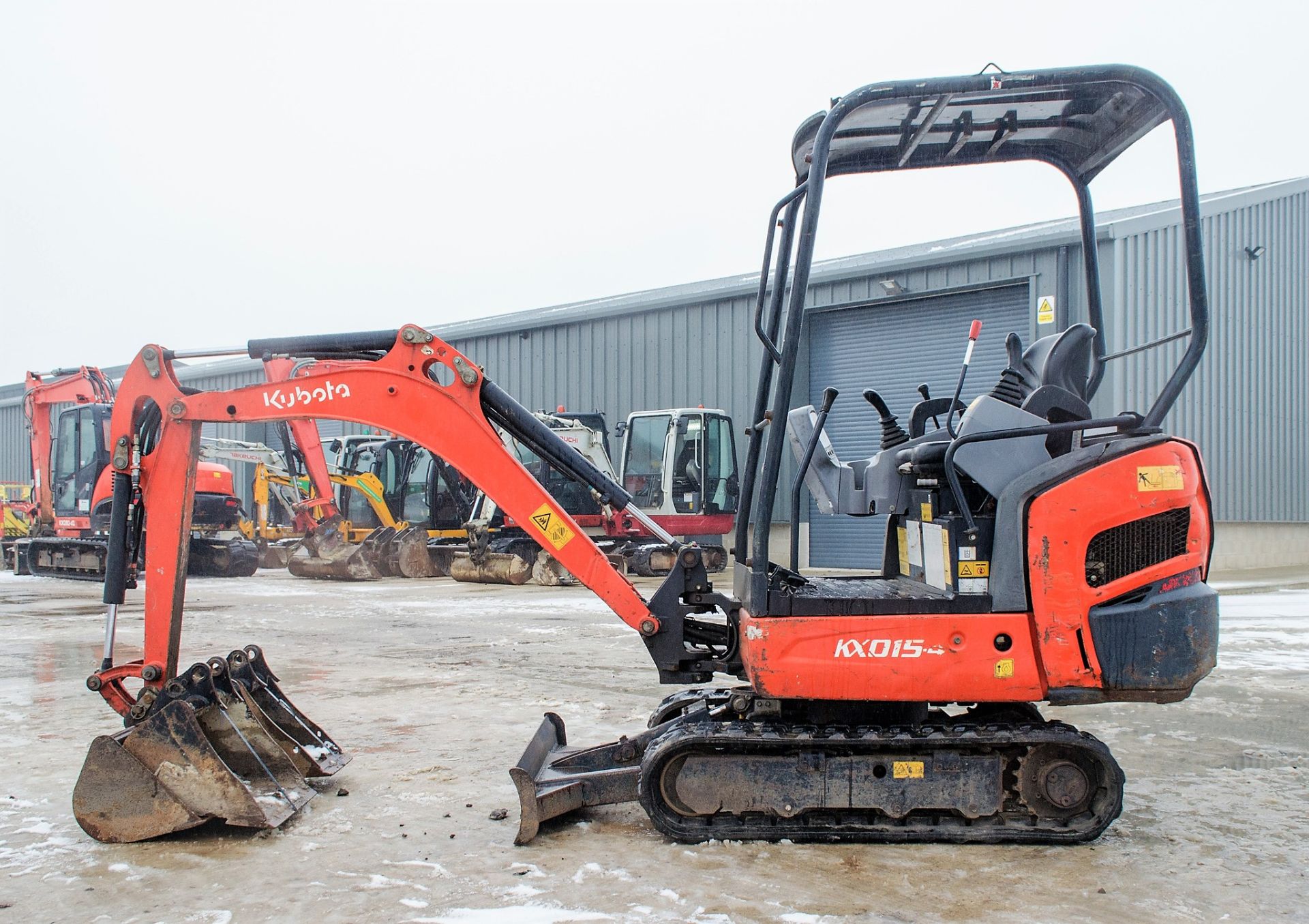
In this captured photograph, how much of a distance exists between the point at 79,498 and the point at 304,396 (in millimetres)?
15416

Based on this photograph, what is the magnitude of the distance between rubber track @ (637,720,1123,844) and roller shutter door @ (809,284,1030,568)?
1429 cm

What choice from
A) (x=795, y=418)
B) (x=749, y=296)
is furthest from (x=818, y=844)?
(x=749, y=296)

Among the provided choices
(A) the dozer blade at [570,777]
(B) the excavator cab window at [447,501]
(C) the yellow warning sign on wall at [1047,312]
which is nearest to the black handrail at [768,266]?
(A) the dozer blade at [570,777]

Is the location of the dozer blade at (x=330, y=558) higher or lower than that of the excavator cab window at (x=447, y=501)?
lower

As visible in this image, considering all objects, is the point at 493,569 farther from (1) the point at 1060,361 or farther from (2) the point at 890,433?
(1) the point at 1060,361

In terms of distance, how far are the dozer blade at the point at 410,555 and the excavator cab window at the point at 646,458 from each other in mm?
3682

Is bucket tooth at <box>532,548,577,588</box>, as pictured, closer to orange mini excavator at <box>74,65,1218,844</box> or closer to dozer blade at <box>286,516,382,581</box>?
dozer blade at <box>286,516,382,581</box>

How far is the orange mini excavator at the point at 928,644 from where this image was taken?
13.0ft

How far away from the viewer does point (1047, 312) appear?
15.6m

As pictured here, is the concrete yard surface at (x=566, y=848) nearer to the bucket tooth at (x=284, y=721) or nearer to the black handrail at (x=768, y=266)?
the bucket tooth at (x=284, y=721)

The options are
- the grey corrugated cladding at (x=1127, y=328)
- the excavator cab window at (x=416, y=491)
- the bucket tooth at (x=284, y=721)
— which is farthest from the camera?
the excavator cab window at (x=416, y=491)

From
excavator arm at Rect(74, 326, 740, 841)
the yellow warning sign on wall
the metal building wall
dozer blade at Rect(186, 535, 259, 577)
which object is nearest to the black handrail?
excavator arm at Rect(74, 326, 740, 841)

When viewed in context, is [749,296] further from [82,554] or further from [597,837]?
[597,837]

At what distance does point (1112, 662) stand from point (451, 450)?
2.74 m
